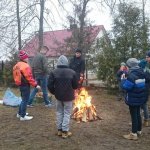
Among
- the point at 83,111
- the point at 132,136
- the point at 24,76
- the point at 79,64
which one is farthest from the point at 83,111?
the point at 79,64

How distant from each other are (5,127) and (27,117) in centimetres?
85

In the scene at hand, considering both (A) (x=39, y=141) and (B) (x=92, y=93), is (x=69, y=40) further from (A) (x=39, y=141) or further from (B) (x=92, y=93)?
(A) (x=39, y=141)

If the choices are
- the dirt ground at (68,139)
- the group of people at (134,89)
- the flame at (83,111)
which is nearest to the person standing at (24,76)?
the dirt ground at (68,139)

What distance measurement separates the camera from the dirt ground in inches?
276

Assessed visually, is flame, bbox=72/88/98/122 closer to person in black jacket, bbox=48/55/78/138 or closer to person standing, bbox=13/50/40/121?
person standing, bbox=13/50/40/121

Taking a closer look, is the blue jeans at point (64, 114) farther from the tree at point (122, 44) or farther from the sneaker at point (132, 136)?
the tree at point (122, 44)

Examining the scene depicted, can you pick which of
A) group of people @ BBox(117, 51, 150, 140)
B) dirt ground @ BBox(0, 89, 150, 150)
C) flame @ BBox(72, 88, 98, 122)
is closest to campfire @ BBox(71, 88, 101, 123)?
flame @ BBox(72, 88, 98, 122)

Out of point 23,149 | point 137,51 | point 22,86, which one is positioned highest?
point 137,51

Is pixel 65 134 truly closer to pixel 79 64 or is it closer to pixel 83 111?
pixel 83 111

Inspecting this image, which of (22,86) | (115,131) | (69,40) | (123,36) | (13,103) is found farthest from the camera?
(69,40)

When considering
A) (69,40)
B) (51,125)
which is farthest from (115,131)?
(69,40)

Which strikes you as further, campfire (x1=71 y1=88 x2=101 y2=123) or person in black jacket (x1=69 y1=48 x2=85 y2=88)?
person in black jacket (x1=69 y1=48 x2=85 y2=88)

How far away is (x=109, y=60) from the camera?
49.8 feet

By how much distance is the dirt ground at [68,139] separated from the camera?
7.02m
